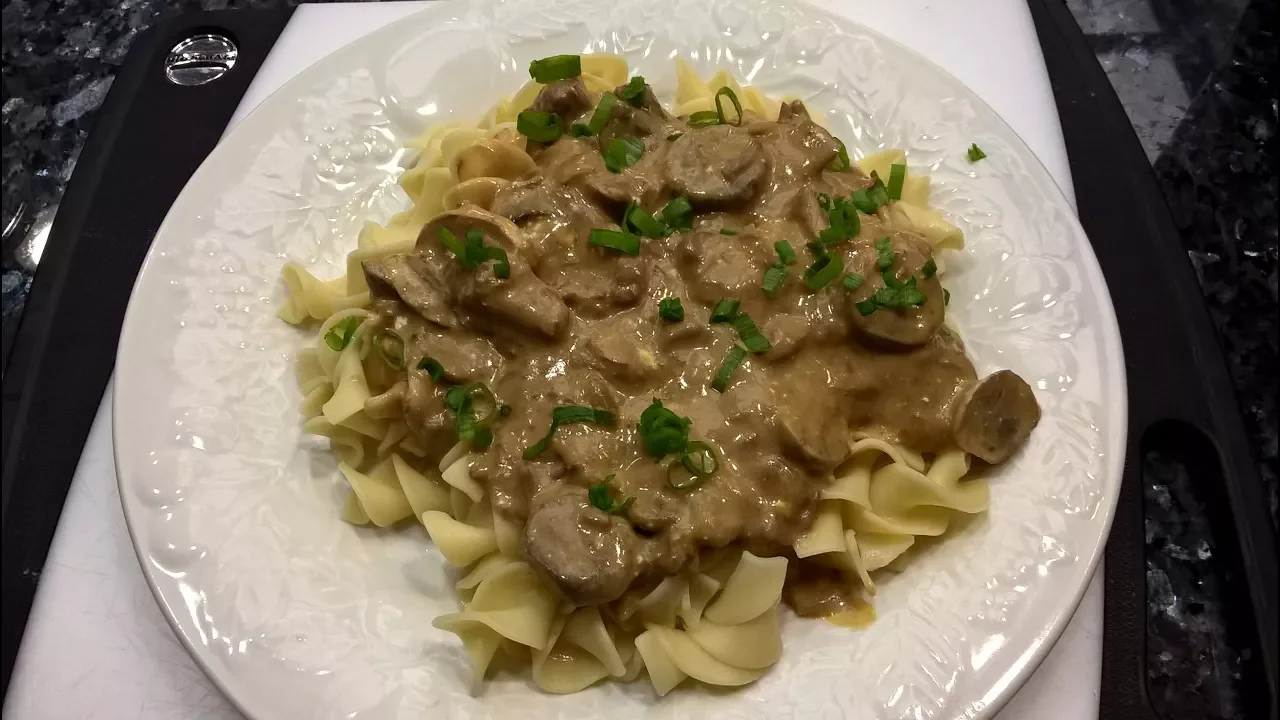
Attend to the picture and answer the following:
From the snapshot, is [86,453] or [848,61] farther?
[848,61]

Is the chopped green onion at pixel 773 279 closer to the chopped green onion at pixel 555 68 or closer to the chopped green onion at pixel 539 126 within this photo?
the chopped green onion at pixel 539 126

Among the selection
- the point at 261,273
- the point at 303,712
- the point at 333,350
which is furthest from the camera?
the point at 261,273

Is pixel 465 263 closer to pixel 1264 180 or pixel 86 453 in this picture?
pixel 86 453

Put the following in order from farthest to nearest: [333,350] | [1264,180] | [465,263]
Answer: [1264,180] < [333,350] < [465,263]

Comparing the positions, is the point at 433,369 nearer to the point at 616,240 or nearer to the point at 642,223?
the point at 616,240

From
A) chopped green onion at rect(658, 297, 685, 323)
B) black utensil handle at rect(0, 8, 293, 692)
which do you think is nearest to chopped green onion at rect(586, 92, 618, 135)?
chopped green onion at rect(658, 297, 685, 323)

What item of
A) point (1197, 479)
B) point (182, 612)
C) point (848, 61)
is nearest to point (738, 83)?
point (848, 61)

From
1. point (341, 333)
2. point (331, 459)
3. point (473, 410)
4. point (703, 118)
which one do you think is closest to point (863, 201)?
point (703, 118)

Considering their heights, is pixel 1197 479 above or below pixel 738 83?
below
